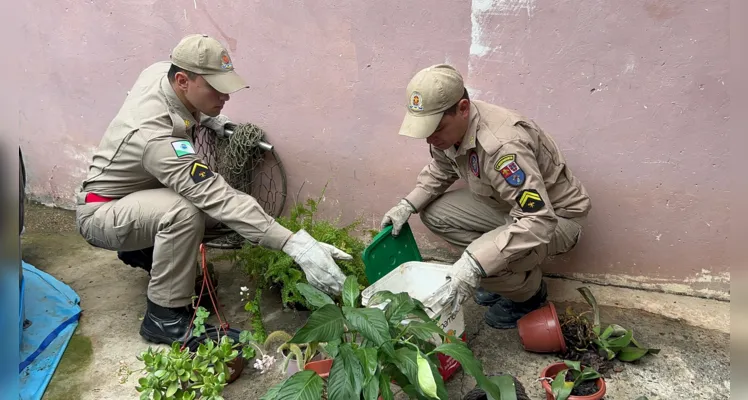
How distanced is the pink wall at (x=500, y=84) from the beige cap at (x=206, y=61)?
0.76 m

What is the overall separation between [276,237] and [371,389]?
3.43 feet

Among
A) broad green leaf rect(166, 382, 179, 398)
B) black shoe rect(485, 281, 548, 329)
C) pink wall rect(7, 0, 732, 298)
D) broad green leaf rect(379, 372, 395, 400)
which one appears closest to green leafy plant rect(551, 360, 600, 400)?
black shoe rect(485, 281, 548, 329)

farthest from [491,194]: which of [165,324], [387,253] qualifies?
[165,324]

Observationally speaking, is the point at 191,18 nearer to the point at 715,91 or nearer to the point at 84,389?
the point at 84,389

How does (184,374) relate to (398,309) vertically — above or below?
below

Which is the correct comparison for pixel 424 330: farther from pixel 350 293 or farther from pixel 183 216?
pixel 183 216

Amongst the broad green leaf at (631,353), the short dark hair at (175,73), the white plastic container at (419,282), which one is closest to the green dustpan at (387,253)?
the white plastic container at (419,282)

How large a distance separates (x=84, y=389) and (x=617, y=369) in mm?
2389

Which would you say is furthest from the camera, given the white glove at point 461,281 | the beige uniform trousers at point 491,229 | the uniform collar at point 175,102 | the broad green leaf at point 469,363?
the uniform collar at point 175,102

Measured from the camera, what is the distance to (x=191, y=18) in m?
3.52

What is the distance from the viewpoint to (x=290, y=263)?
111 inches

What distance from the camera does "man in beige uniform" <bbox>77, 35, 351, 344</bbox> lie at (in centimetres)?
264

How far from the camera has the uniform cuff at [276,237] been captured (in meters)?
2.64

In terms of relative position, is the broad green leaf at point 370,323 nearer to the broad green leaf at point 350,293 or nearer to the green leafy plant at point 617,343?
the broad green leaf at point 350,293
